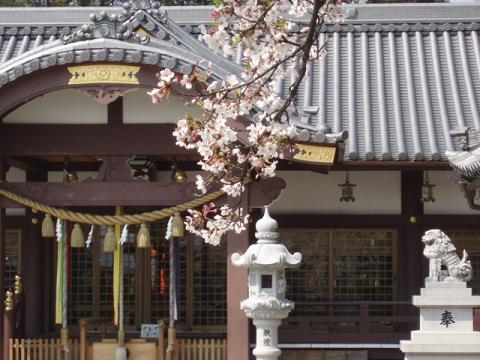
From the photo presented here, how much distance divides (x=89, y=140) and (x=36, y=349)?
2.69 m

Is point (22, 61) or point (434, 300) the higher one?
point (22, 61)

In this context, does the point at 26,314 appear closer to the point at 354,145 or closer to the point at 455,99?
the point at 354,145

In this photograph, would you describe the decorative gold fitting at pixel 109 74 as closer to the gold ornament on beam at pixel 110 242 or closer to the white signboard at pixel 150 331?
the gold ornament on beam at pixel 110 242

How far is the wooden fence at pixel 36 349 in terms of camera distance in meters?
13.0

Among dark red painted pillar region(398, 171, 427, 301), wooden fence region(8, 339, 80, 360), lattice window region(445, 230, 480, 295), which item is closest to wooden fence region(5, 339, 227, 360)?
wooden fence region(8, 339, 80, 360)

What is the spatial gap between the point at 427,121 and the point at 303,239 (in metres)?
2.46

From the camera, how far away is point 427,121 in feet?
49.4

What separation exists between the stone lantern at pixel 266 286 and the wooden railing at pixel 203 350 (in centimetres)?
117

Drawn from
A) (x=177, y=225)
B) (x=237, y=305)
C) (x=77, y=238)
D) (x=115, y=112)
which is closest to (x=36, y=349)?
(x=77, y=238)

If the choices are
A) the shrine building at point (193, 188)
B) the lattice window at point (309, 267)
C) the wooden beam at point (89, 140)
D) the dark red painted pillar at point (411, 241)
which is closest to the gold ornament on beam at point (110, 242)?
the shrine building at point (193, 188)

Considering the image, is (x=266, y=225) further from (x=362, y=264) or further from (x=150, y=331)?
(x=362, y=264)

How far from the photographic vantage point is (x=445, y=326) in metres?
11.5

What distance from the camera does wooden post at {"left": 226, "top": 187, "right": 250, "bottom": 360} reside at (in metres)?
12.6

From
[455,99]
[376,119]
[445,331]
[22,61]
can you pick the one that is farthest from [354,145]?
[22,61]
